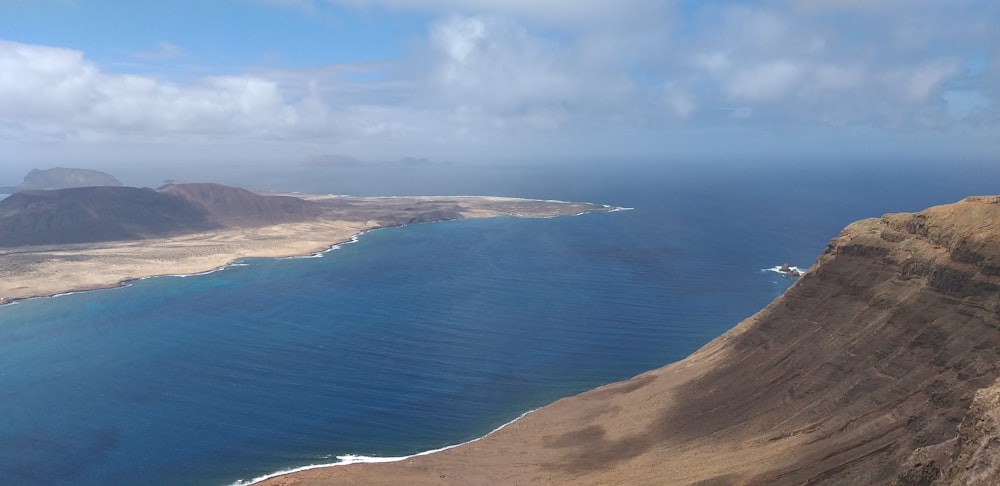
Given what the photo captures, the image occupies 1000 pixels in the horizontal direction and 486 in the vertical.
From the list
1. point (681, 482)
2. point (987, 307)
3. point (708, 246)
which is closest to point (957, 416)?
point (987, 307)

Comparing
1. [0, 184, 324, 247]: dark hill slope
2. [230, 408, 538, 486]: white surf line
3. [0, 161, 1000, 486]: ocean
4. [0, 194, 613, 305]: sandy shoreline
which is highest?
[0, 184, 324, 247]: dark hill slope

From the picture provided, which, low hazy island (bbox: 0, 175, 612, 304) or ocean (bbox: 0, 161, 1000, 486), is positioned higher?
low hazy island (bbox: 0, 175, 612, 304)

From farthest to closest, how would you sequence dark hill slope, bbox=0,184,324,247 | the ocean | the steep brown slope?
dark hill slope, bbox=0,184,324,247 < the ocean < the steep brown slope

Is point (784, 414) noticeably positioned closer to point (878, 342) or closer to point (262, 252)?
point (878, 342)

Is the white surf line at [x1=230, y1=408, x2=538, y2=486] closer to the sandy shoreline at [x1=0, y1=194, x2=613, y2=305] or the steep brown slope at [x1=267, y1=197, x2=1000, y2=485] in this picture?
the steep brown slope at [x1=267, y1=197, x2=1000, y2=485]

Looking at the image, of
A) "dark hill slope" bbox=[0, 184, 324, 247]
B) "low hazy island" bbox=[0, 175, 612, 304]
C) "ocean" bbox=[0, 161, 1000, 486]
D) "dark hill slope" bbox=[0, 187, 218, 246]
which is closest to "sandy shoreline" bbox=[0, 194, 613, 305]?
"low hazy island" bbox=[0, 175, 612, 304]
